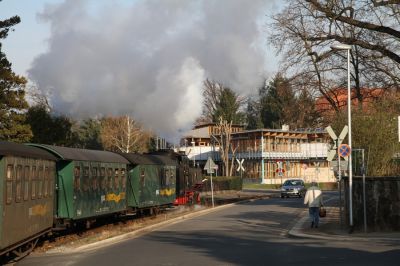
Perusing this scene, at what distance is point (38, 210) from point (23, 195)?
6.00 feet

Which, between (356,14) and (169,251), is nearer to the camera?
(169,251)

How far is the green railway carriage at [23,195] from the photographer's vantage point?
39.1 ft

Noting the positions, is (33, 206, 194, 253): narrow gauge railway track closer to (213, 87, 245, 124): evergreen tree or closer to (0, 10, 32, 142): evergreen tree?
(0, 10, 32, 142): evergreen tree

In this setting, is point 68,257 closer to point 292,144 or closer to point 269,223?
point 269,223

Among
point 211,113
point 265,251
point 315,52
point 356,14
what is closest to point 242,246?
point 265,251

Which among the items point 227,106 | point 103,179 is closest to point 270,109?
point 227,106

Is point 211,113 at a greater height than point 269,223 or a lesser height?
greater

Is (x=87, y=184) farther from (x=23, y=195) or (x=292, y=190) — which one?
(x=292, y=190)

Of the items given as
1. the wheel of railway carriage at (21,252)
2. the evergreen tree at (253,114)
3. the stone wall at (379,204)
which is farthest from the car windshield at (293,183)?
the evergreen tree at (253,114)

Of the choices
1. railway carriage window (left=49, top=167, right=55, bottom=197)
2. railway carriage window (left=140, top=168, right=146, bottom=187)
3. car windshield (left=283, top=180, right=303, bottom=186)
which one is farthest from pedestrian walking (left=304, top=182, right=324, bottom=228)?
car windshield (left=283, top=180, right=303, bottom=186)

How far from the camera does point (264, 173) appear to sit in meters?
84.5

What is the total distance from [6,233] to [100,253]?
11.6ft

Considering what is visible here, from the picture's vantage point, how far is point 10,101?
33688 millimetres

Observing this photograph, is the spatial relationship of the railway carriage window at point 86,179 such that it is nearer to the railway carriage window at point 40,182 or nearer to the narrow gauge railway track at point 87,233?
the narrow gauge railway track at point 87,233
